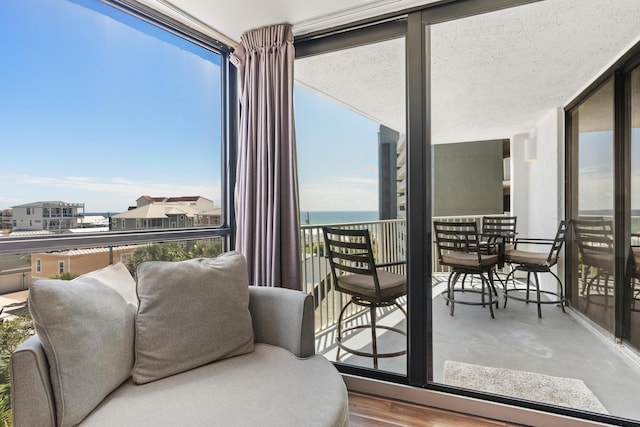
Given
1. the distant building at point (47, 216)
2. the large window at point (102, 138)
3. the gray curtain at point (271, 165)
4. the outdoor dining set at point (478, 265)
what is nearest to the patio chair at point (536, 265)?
the outdoor dining set at point (478, 265)

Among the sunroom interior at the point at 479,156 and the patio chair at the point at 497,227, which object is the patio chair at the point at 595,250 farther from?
the patio chair at the point at 497,227

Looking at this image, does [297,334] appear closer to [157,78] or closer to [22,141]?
[22,141]

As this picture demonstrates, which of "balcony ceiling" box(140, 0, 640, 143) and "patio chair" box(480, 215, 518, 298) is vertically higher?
"balcony ceiling" box(140, 0, 640, 143)

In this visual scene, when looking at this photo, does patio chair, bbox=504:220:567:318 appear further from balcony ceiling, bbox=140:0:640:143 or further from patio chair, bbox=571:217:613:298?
balcony ceiling, bbox=140:0:640:143

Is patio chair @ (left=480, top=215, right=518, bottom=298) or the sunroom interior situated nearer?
the sunroom interior

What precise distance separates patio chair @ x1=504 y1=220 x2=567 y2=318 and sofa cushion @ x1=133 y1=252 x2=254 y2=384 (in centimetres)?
179

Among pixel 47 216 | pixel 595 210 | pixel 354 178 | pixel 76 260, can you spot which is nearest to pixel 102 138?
pixel 47 216

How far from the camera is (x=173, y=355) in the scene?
4.31 feet

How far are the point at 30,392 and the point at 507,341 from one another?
2.36 meters

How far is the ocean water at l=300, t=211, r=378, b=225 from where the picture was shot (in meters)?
2.17

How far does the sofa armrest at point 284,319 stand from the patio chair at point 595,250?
1813mm

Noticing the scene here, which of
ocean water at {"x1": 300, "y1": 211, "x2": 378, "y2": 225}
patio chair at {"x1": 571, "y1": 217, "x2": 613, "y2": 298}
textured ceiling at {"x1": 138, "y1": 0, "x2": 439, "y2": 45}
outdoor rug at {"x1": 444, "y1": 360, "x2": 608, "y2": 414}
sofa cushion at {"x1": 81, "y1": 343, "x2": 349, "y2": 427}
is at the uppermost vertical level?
textured ceiling at {"x1": 138, "y1": 0, "x2": 439, "y2": 45}

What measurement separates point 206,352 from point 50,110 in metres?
1.40

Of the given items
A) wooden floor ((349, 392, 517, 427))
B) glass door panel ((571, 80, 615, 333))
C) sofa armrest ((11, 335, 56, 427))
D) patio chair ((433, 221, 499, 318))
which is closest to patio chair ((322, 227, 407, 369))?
wooden floor ((349, 392, 517, 427))
